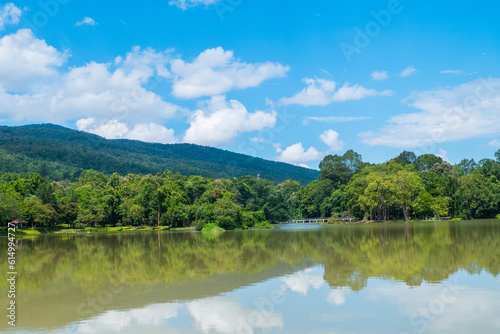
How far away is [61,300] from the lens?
13055mm

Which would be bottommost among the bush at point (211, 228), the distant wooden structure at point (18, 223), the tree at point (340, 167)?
the bush at point (211, 228)

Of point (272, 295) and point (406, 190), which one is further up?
point (406, 190)

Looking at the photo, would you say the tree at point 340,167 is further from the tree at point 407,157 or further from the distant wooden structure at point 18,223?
the distant wooden structure at point 18,223

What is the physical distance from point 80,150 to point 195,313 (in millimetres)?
199165

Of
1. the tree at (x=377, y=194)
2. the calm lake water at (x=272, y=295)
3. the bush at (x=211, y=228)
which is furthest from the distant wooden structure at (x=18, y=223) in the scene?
the tree at (x=377, y=194)

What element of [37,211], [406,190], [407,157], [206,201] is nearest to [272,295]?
[206,201]

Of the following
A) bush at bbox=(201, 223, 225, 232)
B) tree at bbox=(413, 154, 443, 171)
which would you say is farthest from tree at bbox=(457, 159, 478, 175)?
bush at bbox=(201, 223, 225, 232)

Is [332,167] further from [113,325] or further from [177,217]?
[113,325]

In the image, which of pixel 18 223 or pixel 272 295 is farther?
pixel 18 223

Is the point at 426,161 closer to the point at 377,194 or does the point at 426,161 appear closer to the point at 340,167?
the point at 340,167

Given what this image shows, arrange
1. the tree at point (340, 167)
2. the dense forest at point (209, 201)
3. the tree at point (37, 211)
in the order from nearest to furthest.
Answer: the tree at point (37, 211)
the dense forest at point (209, 201)
the tree at point (340, 167)

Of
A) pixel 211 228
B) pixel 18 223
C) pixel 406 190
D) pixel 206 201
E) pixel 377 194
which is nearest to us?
pixel 18 223

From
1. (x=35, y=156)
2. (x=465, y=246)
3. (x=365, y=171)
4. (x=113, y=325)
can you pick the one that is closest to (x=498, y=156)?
(x=365, y=171)

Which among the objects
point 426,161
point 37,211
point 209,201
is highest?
point 426,161
